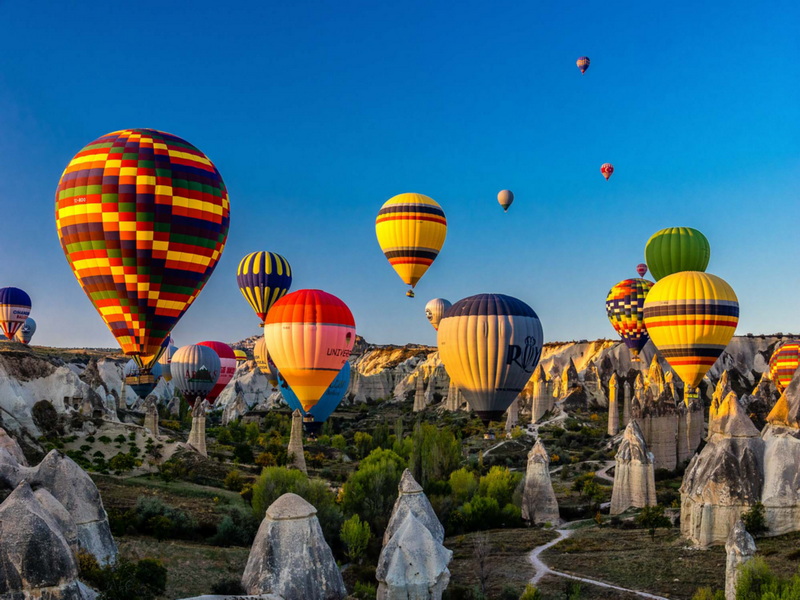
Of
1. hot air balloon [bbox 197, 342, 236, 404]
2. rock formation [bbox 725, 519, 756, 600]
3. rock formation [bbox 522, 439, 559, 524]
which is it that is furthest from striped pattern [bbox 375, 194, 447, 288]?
rock formation [bbox 725, 519, 756, 600]

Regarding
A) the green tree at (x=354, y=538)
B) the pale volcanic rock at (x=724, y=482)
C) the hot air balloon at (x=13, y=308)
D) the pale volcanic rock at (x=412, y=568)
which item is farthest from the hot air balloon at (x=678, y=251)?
the hot air balloon at (x=13, y=308)

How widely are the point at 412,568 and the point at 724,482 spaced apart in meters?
14.6

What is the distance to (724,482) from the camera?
3180 centimetres

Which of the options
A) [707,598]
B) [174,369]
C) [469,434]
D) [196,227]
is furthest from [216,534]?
[469,434]

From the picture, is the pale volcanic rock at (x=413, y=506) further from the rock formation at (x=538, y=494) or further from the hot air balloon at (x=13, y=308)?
the hot air balloon at (x=13, y=308)

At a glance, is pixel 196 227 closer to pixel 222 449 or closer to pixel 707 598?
pixel 707 598

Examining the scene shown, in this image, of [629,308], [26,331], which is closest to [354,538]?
[629,308]

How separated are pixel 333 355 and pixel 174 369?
30.5 m

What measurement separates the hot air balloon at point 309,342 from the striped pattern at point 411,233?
13.5m

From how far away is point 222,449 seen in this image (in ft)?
202

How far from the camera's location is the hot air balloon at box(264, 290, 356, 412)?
44438mm

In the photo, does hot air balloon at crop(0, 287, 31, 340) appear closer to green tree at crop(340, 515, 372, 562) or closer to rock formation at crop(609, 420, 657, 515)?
green tree at crop(340, 515, 372, 562)

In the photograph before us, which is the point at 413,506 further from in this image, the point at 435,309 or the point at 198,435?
the point at 435,309

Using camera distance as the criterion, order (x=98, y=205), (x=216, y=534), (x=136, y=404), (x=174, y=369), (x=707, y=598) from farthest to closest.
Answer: (x=136, y=404) < (x=174, y=369) < (x=216, y=534) < (x=98, y=205) < (x=707, y=598)
